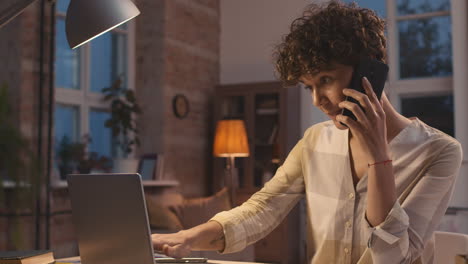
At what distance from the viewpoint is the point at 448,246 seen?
6.08ft

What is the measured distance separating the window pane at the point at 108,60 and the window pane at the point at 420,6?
2823mm

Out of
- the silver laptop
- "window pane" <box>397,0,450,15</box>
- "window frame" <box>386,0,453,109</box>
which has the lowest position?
the silver laptop

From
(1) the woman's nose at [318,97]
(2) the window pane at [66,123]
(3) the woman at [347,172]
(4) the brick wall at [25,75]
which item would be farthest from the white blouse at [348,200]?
(2) the window pane at [66,123]

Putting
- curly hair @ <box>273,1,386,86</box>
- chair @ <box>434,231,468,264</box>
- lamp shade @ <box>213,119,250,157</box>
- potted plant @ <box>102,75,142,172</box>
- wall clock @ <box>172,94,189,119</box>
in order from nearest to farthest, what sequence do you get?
curly hair @ <box>273,1,386,86</box> → chair @ <box>434,231,468,264</box> → potted plant @ <box>102,75,142,172</box> → lamp shade @ <box>213,119,250,157</box> → wall clock @ <box>172,94,189,119</box>

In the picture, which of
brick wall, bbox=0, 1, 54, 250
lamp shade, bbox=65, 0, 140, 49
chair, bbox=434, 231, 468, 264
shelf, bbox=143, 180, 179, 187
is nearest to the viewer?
lamp shade, bbox=65, 0, 140, 49

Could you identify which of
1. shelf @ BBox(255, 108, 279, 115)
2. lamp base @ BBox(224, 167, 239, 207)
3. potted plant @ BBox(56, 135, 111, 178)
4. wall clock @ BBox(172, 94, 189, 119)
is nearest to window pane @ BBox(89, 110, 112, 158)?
potted plant @ BBox(56, 135, 111, 178)

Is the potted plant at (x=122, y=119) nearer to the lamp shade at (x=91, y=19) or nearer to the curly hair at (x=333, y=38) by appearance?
the lamp shade at (x=91, y=19)

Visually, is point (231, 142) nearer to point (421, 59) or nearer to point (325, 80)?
point (421, 59)

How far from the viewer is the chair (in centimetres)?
182

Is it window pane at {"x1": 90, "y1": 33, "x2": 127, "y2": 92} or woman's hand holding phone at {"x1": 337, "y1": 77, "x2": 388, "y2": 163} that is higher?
window pane at {"x1": 90, "y1": 33, "x2": 127, "y2": 92}

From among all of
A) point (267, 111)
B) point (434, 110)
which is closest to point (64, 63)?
point (267, 111)

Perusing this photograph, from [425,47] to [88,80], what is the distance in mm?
3301

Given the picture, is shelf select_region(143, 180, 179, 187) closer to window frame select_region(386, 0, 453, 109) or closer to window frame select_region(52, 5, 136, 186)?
window frame select_region(52, 5, 136, 186)

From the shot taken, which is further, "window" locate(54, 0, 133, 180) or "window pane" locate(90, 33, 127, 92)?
"window pane" locate(90, 33, 127, 92)
